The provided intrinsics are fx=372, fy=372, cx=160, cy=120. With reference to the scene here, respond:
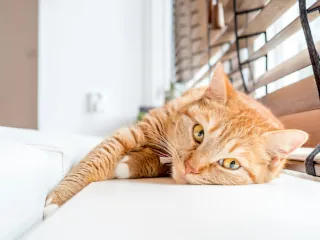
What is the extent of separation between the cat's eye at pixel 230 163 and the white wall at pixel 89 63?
5.08ft

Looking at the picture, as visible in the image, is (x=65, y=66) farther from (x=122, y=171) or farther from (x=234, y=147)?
(x=234, y=147)

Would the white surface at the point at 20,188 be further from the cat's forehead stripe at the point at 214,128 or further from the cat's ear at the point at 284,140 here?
the cat's ear at the point at 284,140

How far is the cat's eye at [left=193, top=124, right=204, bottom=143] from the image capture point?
86 centimetres

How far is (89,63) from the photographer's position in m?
2.29

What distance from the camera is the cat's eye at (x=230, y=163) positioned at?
2.71 ft

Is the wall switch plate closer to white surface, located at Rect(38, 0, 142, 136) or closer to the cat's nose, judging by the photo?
white surface, located at Rect(38, 0, 142, 136)

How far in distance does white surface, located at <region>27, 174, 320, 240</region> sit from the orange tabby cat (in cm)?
12

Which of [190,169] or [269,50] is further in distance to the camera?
[269,50]

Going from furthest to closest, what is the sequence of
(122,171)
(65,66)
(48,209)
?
(65,66)
(122,171)
(48,209)

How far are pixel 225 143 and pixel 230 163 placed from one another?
0.05m

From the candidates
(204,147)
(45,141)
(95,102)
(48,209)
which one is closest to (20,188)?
(48,209)

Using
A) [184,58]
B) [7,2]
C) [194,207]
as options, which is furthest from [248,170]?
[184,58]

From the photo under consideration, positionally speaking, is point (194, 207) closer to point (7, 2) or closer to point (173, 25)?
point (7, 2)

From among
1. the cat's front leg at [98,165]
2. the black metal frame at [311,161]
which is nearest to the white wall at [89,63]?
the cat's front leg at [98,165]
